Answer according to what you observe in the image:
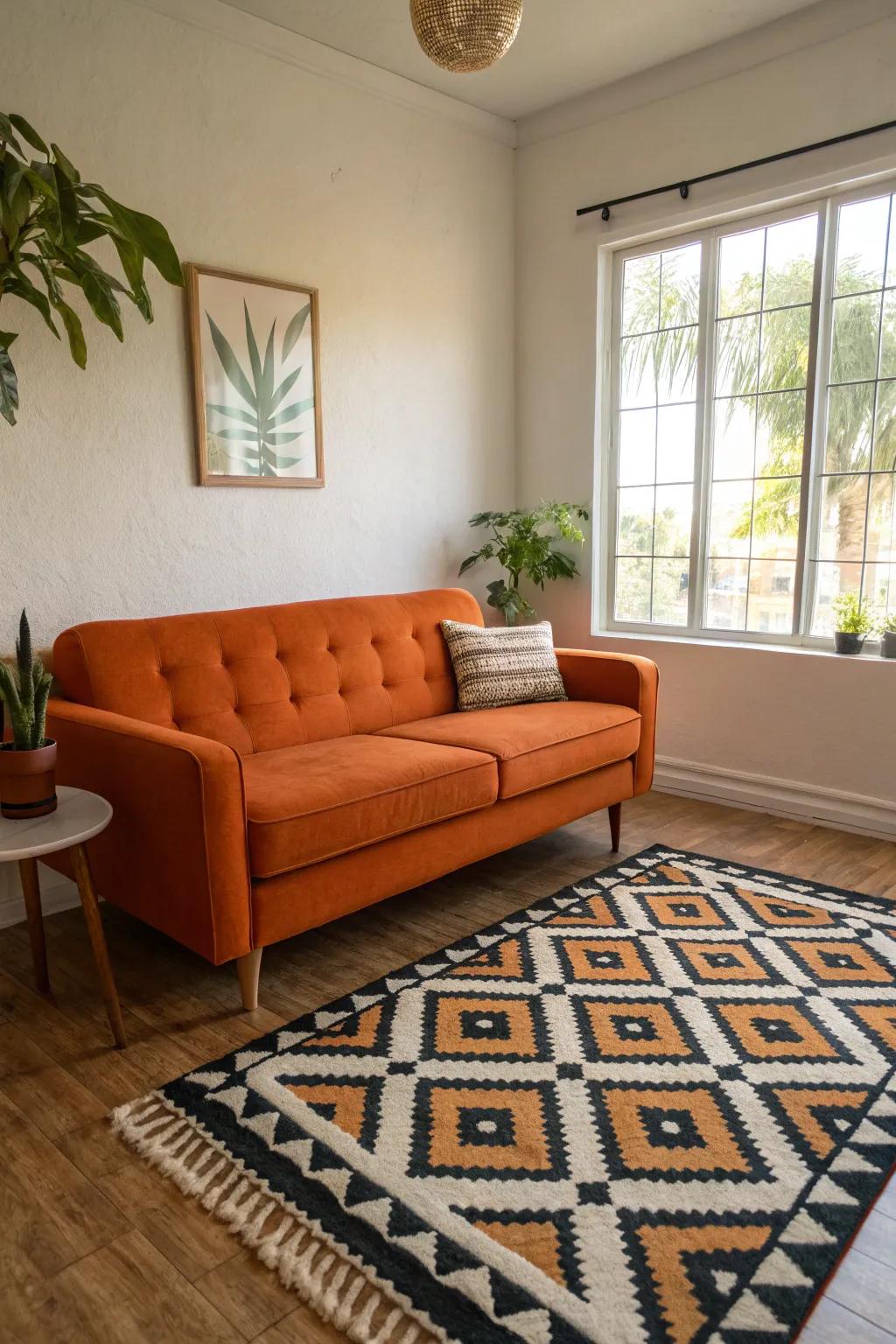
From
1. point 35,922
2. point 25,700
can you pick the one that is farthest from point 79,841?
point 35,922

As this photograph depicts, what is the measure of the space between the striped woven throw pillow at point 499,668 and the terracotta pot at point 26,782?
5.27 ft

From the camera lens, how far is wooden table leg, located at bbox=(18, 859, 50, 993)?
2250 mm

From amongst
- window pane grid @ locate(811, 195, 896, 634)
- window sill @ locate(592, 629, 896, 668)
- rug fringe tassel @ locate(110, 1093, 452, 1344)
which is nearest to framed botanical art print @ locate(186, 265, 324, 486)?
window sill @ locate(592, 629, 896, 668)

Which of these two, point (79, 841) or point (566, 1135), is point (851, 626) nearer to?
point (566, 1135)

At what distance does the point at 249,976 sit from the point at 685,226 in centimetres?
332

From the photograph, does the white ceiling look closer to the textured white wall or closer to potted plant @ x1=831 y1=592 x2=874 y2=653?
the textured white wall

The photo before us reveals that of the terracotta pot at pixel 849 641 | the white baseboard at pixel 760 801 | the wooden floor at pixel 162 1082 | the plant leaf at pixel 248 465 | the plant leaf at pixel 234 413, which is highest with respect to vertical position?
the plant leaf at pixel 234 413

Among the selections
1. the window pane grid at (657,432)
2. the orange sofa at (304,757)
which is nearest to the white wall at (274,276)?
the orange sofa at (304,757)

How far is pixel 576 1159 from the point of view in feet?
5.38

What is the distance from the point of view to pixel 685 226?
3.71m

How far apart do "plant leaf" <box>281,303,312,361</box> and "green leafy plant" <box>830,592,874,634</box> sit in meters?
2.27

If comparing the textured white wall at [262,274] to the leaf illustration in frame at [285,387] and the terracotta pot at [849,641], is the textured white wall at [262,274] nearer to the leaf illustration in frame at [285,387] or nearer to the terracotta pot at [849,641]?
the leaf illustration in frame at [285,387]

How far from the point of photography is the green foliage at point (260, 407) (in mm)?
3123

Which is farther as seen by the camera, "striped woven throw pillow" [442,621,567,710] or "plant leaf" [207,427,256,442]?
"striped woven throw pillow" [442,621,567,710]
